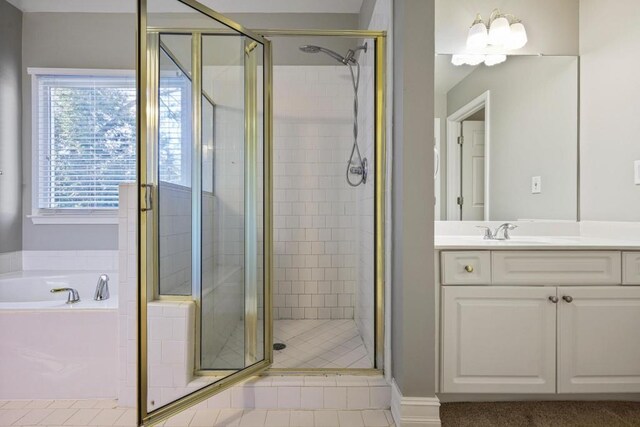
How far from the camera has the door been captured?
4.66 feet

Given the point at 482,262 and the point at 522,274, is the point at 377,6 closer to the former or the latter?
the point at 482,262

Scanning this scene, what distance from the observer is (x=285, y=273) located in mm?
2828

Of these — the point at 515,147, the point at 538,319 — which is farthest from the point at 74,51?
the point at 538,319

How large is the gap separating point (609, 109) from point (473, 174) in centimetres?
85

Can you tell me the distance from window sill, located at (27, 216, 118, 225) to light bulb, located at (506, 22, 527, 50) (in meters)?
3.13

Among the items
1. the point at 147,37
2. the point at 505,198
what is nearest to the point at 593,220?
the point at 505,198

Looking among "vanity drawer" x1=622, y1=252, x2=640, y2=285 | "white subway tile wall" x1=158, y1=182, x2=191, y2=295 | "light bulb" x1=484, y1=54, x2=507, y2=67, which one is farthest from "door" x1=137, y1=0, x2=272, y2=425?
"vanity drawer" x1=622, y1=252, x2=640, y2=285

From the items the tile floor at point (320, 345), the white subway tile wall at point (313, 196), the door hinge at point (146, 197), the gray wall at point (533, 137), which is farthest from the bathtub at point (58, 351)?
the gray wall at point (533, 137)

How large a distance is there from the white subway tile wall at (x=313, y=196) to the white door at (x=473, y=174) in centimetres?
90

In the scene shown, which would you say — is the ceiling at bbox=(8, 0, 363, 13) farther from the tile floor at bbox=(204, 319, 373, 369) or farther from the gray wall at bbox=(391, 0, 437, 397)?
the tile floor at bbox=(204, 319, 373, 369)

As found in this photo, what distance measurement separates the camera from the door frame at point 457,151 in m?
2.20

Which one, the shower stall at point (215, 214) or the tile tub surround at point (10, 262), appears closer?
the shower stall at point (215, 214)

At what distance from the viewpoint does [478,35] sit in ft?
6.97

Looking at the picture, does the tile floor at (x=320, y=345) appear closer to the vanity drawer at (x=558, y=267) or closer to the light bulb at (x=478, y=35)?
the vanity drawer at (x=558, y=267)
